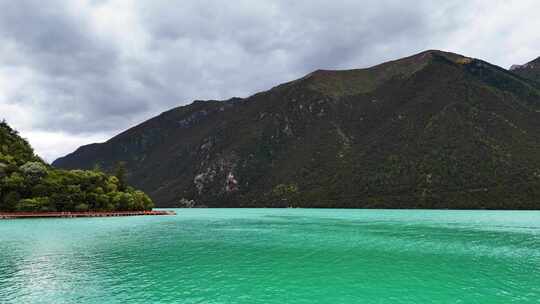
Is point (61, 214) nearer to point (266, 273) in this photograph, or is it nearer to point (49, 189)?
point (49, 189)

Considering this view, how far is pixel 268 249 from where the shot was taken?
56406 millimetres

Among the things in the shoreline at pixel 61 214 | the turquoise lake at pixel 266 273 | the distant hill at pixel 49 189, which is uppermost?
the distant hill at pixel 49 189

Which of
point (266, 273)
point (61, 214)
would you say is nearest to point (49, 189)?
point (61, 214)

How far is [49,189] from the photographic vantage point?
5659 inches

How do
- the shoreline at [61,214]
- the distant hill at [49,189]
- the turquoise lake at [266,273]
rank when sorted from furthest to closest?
the distant hill at [49,189], the shoreline at [61,214], the turquoise lake at [266,273]

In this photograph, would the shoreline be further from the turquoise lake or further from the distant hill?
the turquoise lake

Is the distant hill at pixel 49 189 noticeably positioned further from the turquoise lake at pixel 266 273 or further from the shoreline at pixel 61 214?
the turquoise lake at pixel 266 273

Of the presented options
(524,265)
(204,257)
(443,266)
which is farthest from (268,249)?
(524,265)

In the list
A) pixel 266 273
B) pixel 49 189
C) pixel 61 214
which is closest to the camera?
pixel 266 273

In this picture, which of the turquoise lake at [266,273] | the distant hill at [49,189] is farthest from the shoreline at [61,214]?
the turquoise lake at [266,273]

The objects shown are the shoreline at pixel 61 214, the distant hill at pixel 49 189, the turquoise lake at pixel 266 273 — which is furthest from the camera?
the distant hill at pixel 49 189

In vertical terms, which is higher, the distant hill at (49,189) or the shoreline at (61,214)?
the distant hill at (49,189)

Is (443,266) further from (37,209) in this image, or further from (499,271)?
(37,209)

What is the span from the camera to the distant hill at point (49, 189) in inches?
5374
